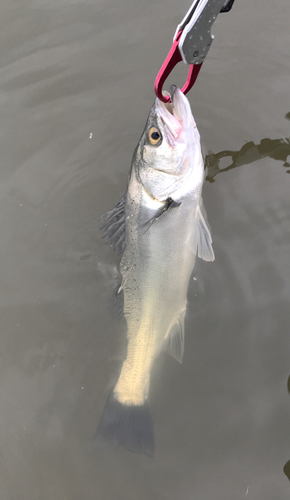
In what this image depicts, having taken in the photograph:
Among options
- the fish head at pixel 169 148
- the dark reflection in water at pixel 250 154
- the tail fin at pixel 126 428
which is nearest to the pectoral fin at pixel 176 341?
the tail fin at pixel 126 428

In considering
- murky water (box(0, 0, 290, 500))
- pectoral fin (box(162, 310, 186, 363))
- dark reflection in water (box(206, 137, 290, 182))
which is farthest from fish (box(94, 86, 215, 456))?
dark reflection in water (box(206, 137, 290, 182))

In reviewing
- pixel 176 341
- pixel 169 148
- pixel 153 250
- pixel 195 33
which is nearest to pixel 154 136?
pixel 169 148

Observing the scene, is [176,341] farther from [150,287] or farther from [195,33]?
[195,33]

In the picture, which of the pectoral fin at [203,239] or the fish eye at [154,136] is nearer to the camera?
the fish eye at [154,136]

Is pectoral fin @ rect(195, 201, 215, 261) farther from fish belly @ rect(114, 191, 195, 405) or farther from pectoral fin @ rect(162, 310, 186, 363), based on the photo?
pectoral fin @ rect(162, 310, 186, 363)

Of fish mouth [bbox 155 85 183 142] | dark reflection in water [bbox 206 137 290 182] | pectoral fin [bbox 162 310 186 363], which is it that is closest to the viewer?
fish mouth [bbox 155 85 183 142]

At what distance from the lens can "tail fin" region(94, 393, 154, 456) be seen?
2600mm

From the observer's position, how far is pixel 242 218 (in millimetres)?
3152

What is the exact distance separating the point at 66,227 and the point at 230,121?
6.27ft

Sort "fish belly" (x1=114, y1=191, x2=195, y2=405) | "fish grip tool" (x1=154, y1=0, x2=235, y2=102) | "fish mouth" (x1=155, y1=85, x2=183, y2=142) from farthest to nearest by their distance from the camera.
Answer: "fish belly" (x1=114, y1=191, x2=195, y2=405) → "fish mouth" (x1=155, y1=85, x2=183, y2=142) → "fish grip tool" (x1=154, y1=0, x2=235, y2=102)

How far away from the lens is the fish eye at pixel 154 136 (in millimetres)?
2297

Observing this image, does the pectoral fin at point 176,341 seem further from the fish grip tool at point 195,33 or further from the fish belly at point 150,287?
the fish grip tool at point 195,33

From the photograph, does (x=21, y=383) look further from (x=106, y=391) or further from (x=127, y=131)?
(x=127, y=131)

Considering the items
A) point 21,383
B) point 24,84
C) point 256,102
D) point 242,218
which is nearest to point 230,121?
point 256,102
